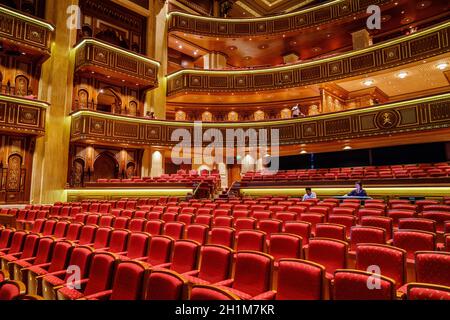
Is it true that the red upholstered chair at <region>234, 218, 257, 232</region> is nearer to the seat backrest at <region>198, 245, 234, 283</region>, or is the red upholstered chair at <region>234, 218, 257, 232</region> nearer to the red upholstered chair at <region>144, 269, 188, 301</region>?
the seat backrest at <region>198, 245, 234, 283</region>

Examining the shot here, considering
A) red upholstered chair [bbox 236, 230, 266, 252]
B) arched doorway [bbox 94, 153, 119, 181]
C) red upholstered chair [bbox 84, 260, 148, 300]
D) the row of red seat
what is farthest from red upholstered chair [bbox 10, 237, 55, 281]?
arched doorway [bbox 94, 153, 119, 181]

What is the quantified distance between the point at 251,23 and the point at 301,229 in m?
11.1

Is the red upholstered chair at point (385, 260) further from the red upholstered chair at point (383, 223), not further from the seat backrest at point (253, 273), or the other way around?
the red upholstered chair at point (383, 223)

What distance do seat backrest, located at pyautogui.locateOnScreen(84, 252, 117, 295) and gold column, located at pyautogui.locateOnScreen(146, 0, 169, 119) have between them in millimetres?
9988

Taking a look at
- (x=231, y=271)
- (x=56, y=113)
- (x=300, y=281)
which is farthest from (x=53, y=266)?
(x=56, y=113)

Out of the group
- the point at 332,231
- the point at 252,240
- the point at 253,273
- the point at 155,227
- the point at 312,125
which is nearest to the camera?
the point at 253,273

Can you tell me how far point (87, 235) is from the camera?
11.5 ft

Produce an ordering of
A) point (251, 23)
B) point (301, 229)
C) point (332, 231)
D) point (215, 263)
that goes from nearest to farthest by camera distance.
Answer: point (215, 263) < point (332, 231) < point (301, 229) < point (251, 23)

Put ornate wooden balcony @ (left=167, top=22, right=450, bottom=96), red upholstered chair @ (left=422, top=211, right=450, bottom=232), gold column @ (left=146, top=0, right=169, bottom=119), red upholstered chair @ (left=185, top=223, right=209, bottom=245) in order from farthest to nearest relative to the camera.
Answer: gold column @ (left=146, top=0, right=169, bottom=119) < ornate wooden balcony @ (left=167, top=22, right=450, bottom=96) < red upholstered chair @ (left=422, top=211, right=450, bottom=232) < red upholstered chair @ (left=185, top=223, right=209, bottom=245)

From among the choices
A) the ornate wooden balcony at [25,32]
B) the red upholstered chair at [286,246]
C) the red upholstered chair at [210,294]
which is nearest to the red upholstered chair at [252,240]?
the red upholstered chair at [286,246]

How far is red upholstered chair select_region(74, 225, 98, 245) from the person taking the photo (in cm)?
346

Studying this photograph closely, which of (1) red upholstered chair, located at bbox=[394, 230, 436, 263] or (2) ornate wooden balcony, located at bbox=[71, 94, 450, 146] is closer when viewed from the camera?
(1) red upholstered chair, located at bbox=[394, 230, 436, 263]

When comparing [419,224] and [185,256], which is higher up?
[419,224]

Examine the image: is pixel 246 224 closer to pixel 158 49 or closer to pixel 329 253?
pixel 329 253
